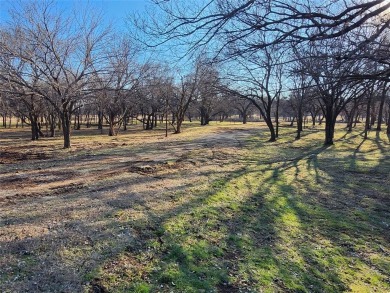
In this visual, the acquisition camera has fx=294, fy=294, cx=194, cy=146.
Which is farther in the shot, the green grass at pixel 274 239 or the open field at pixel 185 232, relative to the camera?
the green grass at pixel 274 239

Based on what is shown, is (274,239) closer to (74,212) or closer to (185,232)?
(185,232)

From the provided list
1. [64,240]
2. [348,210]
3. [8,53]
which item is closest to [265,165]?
[348,210]

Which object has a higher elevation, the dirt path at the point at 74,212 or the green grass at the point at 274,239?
the dirt path at the point at 74,212

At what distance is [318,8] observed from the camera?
13.1 ft

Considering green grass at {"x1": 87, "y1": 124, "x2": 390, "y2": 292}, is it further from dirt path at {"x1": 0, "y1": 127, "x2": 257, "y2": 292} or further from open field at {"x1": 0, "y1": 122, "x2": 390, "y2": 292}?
dirt path at {"x1": 0, "y1": 127, "x2": 257, "y2": 292}

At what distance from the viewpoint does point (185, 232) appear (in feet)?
15.3

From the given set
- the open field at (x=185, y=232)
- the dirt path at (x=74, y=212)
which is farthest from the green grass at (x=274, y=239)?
the dirt path at (x=74, y=212)

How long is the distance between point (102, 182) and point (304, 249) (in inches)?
191

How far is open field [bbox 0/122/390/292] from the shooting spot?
3453 millimetres

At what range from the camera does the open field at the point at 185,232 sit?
11.3 ft

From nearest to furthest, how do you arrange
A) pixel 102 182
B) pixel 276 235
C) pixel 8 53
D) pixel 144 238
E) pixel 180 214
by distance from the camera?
pixel 144 238
pixel 276 235
pixel 180 214
pixel 102 182
pixel 8 53

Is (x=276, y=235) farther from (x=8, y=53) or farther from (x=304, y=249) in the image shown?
(x=8, y=53)

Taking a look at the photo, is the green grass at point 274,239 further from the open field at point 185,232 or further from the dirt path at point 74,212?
the dirt path at point 74,212

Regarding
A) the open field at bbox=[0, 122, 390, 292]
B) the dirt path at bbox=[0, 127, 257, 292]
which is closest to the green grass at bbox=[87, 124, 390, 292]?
the open field at bbox=[0, 122, 390, 292]
